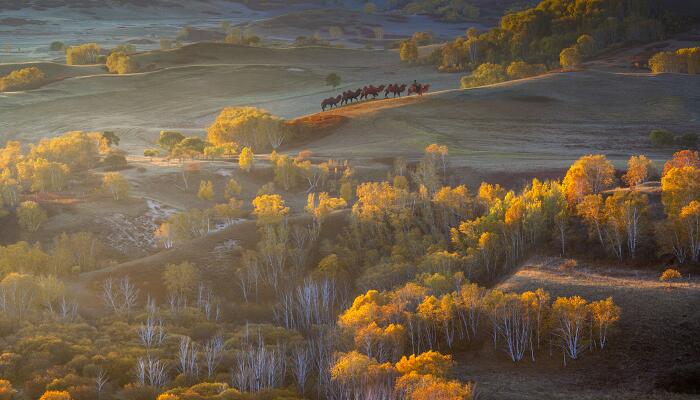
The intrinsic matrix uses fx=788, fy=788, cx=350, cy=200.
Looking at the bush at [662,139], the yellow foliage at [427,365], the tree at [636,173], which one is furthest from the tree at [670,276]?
the bush at [662,139]

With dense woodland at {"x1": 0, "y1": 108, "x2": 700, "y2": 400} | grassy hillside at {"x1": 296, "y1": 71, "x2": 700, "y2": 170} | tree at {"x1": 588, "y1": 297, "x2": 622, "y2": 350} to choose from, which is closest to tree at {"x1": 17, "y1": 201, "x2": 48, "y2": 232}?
dense woodland at {"x1": 0, "y1": 108, "x2": 700, "y2": 400}

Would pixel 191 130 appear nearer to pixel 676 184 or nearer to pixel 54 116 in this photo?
pixel 54 116

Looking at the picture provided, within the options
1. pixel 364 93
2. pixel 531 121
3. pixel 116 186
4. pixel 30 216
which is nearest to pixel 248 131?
pixel 364 93

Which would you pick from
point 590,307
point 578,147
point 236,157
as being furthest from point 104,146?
point 590,307

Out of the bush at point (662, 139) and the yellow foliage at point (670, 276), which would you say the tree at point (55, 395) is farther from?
the bush at point (662, 139)

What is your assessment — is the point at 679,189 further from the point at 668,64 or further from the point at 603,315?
the point at 668,64

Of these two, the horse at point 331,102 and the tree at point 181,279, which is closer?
the tree at point 181,279
